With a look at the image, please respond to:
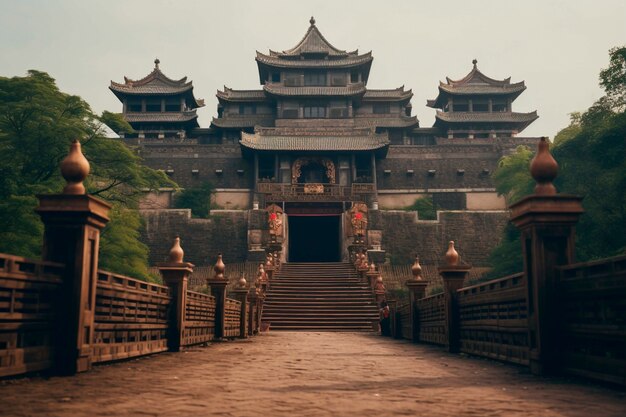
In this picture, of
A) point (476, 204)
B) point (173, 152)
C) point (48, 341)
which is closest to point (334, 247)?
point (476, 204)

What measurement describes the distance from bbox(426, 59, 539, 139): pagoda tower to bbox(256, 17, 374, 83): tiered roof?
7.28 meters

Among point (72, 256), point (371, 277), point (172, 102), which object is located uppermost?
point (172, 102)

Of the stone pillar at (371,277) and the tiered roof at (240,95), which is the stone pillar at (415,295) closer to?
the stone pillar at (371,277)

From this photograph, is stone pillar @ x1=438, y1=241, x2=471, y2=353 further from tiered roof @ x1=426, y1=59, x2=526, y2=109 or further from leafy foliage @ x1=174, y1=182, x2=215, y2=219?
A: tiered roof @ x1=426, y1=59, x2=526, y2=109

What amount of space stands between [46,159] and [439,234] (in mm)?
24715

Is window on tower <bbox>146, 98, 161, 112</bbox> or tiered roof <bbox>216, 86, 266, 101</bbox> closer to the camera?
tiered roof <bbox>216, 86, 266, 101</bbox>

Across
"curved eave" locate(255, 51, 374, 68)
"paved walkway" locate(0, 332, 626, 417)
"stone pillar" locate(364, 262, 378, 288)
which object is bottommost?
"paved walkway" locate(0, 332, 626, 417)

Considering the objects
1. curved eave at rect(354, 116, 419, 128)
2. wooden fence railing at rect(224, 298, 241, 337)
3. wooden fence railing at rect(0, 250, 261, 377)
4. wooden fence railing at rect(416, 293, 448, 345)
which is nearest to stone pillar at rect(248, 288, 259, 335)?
wooden fence railing at rect(224, 298, 241, 337)

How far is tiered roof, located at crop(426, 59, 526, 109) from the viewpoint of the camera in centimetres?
4866

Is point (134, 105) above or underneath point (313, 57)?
underneath

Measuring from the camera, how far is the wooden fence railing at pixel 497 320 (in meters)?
7.66

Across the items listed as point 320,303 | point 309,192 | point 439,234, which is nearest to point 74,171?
point 320,303

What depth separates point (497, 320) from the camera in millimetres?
8547

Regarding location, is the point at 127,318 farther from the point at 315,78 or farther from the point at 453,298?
the point at 315,78
